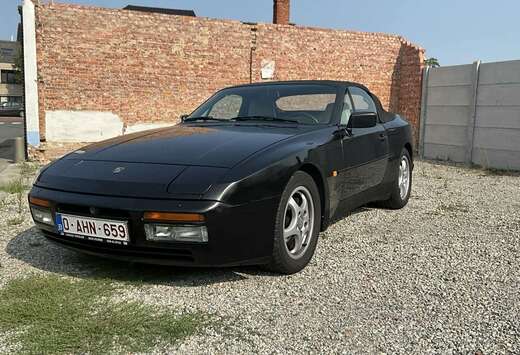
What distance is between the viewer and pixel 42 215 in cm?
314

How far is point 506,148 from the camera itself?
978cm

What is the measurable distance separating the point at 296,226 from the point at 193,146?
89 centimetres

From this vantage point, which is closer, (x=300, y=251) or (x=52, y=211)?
(x=52, y=211)

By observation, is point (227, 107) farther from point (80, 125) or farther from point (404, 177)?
point (80, 125)

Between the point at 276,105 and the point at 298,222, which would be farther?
the point at 276,105

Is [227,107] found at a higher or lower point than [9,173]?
higher

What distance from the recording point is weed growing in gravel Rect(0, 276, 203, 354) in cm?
226

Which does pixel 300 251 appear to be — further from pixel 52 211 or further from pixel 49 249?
pixel 49 249

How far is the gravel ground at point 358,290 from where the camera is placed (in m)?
2.38

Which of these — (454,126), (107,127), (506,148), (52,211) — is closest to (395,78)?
(454,126)

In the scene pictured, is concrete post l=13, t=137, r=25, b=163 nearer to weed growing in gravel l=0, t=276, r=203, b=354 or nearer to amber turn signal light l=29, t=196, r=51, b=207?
amber turn signal light l=29, t=196, r=51, b=207

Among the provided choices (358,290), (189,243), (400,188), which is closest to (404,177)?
(400,188)

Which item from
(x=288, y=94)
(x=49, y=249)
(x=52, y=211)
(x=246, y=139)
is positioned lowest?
(x=49, y=249)

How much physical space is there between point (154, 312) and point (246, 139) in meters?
1.32
